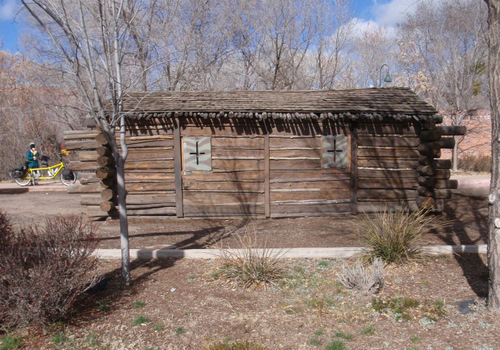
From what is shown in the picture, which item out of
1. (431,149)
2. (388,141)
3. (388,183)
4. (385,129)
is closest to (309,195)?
(388,183)

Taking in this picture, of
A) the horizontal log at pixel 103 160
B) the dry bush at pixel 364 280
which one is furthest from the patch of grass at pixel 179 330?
the horizontal log at pixel 103 160

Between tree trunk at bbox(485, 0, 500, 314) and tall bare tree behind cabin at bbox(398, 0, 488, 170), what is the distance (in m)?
14.6

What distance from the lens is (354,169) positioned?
8.96 m

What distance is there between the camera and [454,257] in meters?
5.36

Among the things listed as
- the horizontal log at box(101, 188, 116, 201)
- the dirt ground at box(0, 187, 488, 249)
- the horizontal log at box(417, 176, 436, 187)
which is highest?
the horizontal log at box(417, 176, 436, 187)

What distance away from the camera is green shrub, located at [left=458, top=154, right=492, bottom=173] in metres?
16.8

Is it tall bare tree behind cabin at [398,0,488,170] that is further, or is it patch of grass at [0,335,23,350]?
tall bare tree behind cabin at [398,0,488,170]

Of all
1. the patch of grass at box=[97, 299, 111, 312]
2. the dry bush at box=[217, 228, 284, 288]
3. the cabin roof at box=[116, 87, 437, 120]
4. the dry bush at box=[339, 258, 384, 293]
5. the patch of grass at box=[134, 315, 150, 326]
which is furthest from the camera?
the cabin roof at box=[116, 87, 437, 120]

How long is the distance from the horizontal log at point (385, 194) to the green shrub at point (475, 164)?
33.0 feet

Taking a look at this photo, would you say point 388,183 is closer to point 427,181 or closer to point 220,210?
point 427,181

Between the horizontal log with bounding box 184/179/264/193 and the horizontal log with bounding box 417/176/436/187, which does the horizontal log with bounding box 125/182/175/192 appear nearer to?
the horizontal log with bounding box 184/179/264/193

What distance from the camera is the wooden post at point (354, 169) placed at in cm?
891

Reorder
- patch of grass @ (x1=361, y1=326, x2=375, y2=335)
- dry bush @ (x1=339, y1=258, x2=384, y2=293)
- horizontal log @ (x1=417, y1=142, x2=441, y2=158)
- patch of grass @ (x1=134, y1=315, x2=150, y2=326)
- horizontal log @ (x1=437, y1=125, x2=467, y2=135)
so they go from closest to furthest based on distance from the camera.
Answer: patch of grass @ (x1=361, y1=326, x2=375, y2=335)
patch of grass @ (x1=134, y1=315, x2=150, y2=326)
dry bush @ (x1=339, y1=258, x2=384, y2=293)
horizontal log @ (x1=417, y1=142, x2=441, y2=158)
horizontal log @ (x1=437, y1=125, x2=467, y2=135)

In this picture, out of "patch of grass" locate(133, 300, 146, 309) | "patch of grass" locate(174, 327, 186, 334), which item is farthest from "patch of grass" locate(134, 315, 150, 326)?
"patch of grass" locate(174, 327, 186, 334)
